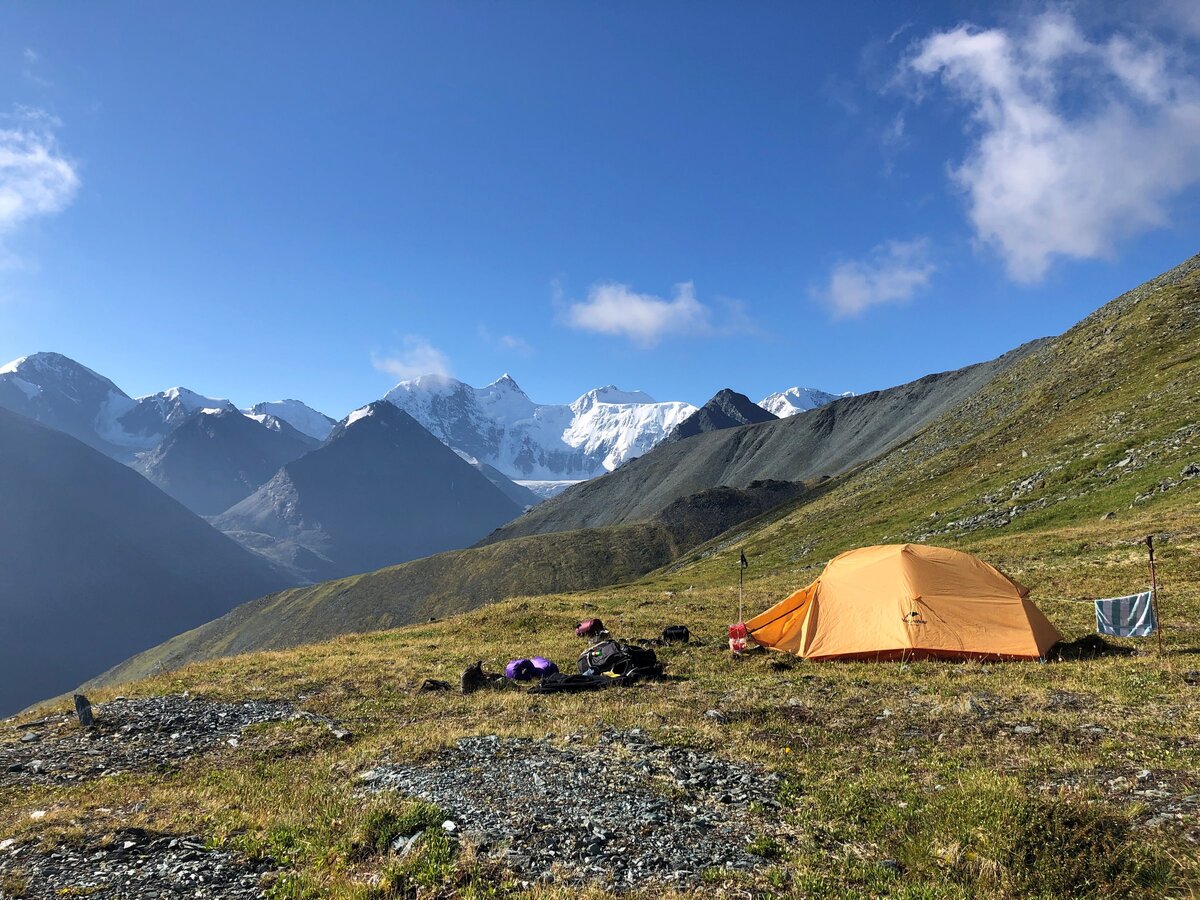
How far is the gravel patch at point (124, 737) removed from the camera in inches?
484

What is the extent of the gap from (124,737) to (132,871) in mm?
8368

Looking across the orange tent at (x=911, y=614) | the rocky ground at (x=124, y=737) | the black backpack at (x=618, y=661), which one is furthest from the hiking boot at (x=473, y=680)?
the orange tent at (x=911, y=614)

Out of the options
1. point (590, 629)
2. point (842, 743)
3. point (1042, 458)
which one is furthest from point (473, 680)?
point (1042, 458)

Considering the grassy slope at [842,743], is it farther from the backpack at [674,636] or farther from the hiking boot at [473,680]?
the backpack at [674,636]

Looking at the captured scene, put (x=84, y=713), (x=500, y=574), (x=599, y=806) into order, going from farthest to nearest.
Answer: (x=500, y=574) < (x=84, y=713) < (x=599, y=806)

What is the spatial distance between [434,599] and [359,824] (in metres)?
157

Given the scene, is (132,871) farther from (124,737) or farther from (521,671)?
(521,671)

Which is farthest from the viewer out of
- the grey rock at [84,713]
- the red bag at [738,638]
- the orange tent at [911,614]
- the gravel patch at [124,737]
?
the red bag at [738,638]

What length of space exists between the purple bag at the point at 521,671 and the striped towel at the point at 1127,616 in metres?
17.1

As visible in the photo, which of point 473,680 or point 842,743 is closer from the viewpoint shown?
point 842,743

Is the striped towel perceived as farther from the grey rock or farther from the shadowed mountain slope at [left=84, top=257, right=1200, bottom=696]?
the grey rock

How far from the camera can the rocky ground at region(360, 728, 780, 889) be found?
7.70 meters

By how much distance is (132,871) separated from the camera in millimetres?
7730

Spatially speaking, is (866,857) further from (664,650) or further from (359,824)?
(664,650)
